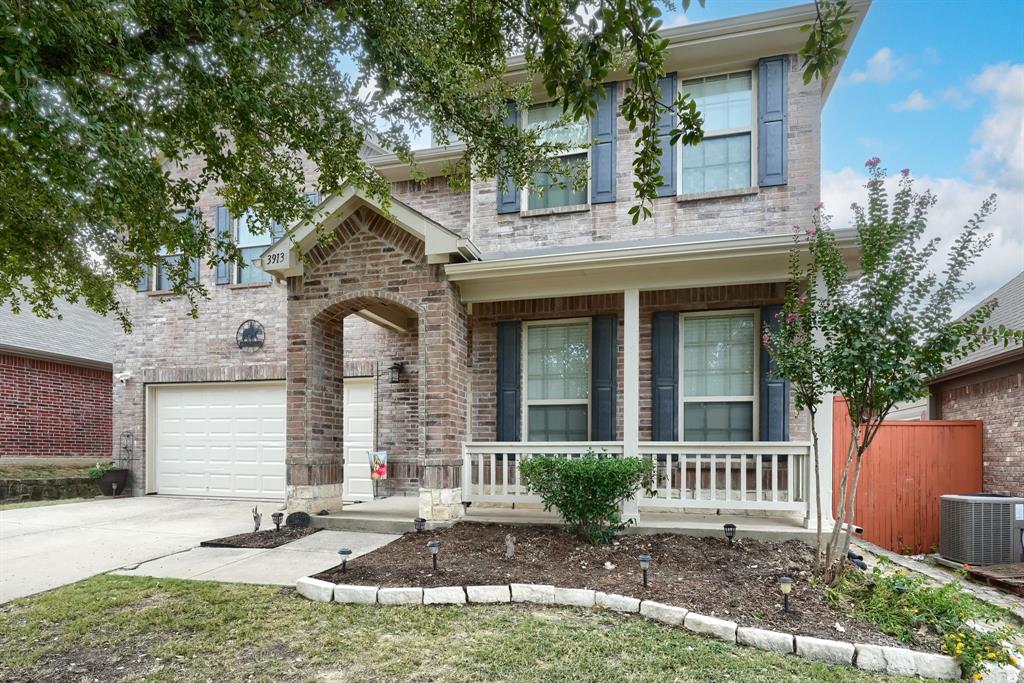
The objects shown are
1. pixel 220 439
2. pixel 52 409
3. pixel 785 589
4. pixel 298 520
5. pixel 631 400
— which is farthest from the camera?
pixel 52 409

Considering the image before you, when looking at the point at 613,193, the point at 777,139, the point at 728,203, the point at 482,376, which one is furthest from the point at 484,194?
the point at 777,139

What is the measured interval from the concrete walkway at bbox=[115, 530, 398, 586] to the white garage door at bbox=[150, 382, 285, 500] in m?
4.38

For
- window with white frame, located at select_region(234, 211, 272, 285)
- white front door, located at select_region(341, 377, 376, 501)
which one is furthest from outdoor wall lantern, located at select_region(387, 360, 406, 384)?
window with white frame, located at select_region(234, 211, 272, 285)

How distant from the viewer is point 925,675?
3336mm

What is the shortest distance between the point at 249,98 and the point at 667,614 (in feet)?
17.3

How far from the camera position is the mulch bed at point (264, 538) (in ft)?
19.9

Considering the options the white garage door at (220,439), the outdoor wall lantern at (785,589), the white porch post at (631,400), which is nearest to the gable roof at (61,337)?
the white garage door at (220,439)

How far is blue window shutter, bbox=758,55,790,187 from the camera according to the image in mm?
7191

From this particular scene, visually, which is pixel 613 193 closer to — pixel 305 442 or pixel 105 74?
pixel 305 442

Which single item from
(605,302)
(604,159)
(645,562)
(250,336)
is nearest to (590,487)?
(645,562)

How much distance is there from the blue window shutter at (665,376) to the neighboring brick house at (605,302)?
0.02 metres

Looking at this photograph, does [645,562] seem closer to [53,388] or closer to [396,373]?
[396,373]

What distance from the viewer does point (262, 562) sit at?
541 cm

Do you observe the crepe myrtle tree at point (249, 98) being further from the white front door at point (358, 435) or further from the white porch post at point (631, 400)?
the white front door at point (358, 435)
